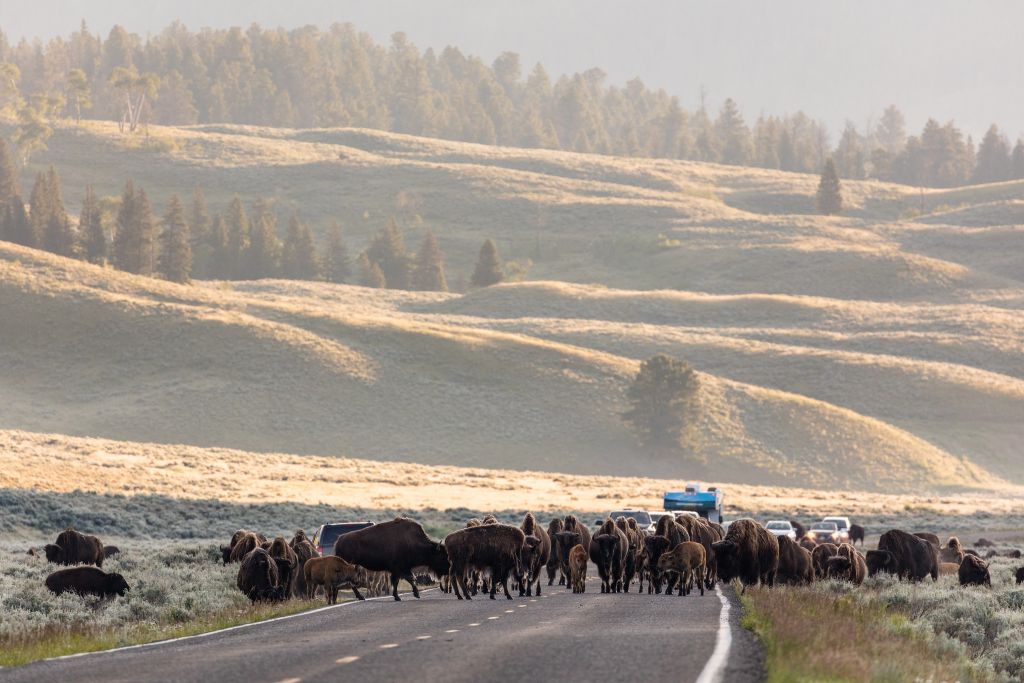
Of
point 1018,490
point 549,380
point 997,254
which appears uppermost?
point 997,254

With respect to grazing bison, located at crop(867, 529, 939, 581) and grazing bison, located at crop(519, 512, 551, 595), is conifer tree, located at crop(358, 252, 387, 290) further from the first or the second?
grazing bison, located at crop(519, 512, 551, 595)

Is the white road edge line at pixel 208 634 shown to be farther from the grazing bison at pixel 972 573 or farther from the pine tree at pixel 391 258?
the pine tree at pixel 391 258

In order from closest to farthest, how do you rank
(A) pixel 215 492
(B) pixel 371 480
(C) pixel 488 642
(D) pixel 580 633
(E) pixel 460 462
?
(C) pixel 488 642 → (D) pixel 580 633 → (A) pixel 215 492 → (B) pixel 371 480 → (E) pixel 460 462

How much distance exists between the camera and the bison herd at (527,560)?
22.3 metres

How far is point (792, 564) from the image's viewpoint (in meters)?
26.3

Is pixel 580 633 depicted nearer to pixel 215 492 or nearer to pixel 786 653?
pixel 786 653

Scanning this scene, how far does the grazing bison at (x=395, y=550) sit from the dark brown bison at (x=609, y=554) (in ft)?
11.7

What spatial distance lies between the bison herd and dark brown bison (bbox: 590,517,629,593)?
21 millimetres

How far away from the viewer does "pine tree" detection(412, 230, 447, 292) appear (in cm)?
17250

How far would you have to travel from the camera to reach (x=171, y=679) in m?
12.0

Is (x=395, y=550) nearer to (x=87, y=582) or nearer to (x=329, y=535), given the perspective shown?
(x=87, y=582)

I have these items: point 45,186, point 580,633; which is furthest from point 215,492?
point 45,186

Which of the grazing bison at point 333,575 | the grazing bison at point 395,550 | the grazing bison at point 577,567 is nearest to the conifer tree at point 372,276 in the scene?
the grazing bison at point 577,567

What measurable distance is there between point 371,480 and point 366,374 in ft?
122
